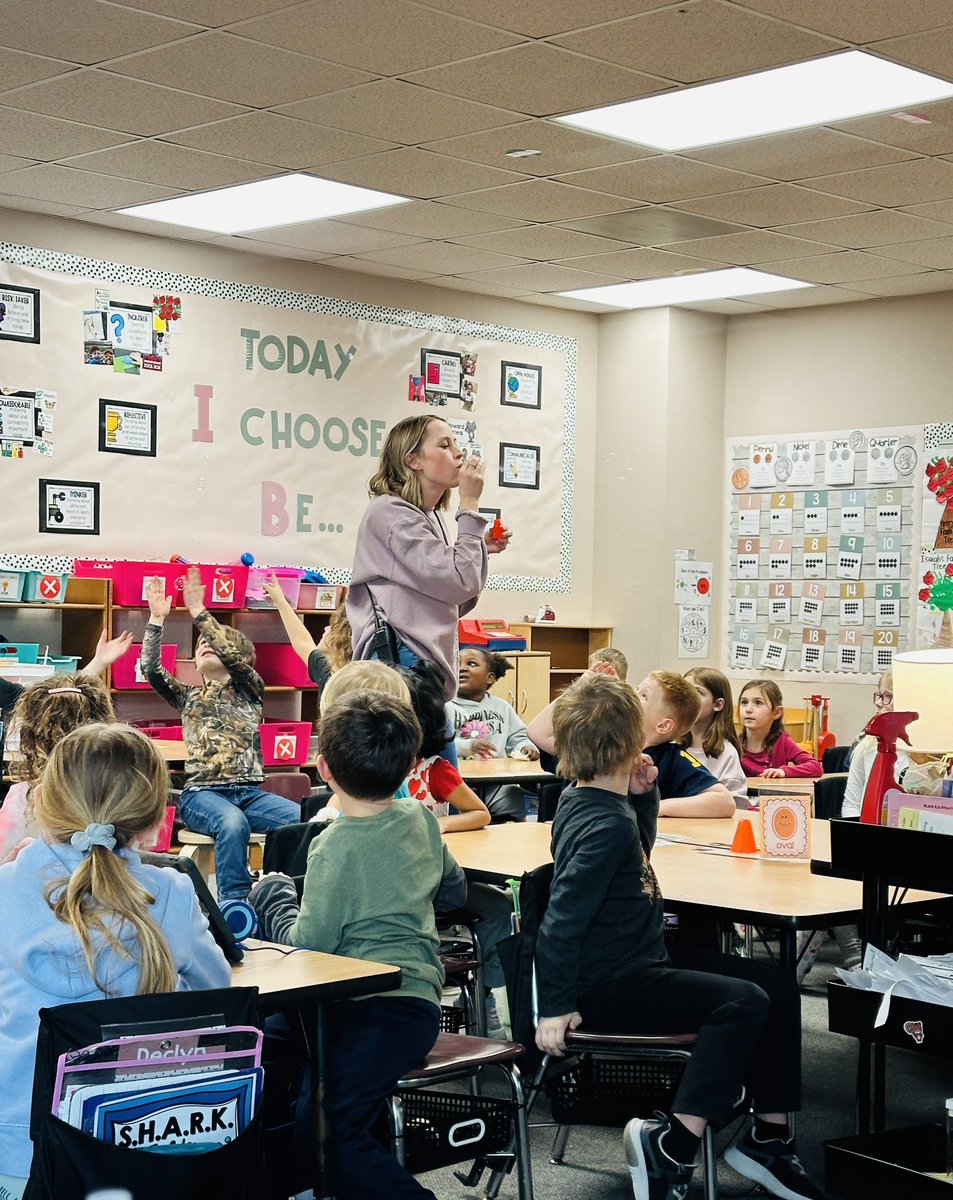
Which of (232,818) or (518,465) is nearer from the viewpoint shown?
(232,818)

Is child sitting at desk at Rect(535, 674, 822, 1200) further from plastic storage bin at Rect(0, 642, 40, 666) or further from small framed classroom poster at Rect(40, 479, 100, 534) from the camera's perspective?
small framed classroom poster at Rect(40, 479, 100, 534)

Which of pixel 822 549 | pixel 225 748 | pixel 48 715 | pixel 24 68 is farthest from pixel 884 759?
pixel 822 549

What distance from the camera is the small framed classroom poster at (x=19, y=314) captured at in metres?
7.21

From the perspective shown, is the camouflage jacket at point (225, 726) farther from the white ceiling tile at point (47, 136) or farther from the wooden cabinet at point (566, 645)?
the wooden cabinet at point (566, 645)

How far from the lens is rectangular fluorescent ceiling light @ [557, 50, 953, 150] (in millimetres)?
5262

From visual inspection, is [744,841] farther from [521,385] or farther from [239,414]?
[521,385]

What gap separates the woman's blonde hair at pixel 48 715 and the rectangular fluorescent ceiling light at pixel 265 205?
385 centimetres

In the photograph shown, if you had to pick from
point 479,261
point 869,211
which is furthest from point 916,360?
point 479,261

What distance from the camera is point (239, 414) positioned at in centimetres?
809

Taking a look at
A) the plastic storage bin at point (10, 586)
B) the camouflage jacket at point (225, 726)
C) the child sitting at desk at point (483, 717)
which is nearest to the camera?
the camouflage jacket at point (225, 726)

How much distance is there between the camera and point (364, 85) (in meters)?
5.41

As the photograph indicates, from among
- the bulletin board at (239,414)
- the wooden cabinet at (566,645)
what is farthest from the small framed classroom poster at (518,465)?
the wooden cabinet at (566,645)

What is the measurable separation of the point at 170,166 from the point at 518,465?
134 inches

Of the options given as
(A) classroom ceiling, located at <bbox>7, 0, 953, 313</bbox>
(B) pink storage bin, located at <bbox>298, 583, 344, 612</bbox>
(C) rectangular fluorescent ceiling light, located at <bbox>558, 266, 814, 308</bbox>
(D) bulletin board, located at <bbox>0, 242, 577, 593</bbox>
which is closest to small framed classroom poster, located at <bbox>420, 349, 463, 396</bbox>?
(D) bulletin board, located at <bbox>0, 242, 577, 593</bbox>
